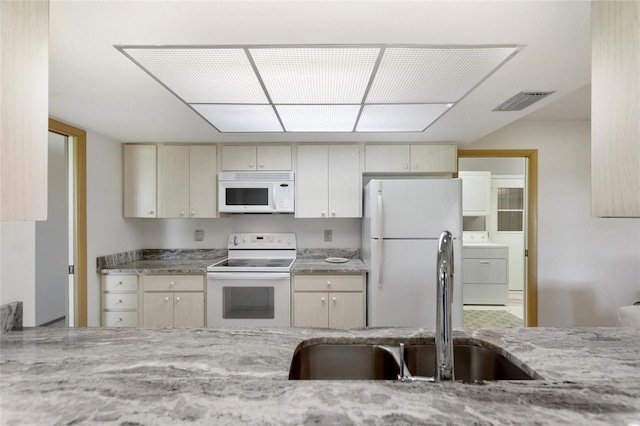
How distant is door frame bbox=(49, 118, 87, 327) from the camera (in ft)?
8.50

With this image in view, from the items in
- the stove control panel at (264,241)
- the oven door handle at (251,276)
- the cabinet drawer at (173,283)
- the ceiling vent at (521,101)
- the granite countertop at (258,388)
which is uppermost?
the ceiling vent at (521,101)

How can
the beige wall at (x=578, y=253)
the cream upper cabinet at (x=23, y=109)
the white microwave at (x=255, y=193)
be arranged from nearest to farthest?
the cream upper cabinet at (x=23, y=109) < the white microwave at (x=255, y=193) < the beige wall at (x=578, y=253)

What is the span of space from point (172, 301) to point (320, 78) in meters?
2.37

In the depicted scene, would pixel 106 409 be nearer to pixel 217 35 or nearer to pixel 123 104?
pixel 217 35

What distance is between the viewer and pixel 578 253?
331cm

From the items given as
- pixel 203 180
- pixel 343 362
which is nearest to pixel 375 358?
pixel 343 362

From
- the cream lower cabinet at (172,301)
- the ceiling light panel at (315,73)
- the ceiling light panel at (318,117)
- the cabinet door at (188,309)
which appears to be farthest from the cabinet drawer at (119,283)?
the ceiling light panel at (315,73)

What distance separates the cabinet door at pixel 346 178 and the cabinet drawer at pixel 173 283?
4.90 ft

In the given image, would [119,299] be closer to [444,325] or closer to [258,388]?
[258,388]

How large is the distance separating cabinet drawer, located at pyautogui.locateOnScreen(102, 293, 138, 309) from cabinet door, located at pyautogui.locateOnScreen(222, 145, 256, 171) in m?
1.48

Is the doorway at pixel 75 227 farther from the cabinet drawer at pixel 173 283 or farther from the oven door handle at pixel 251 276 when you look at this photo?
the oven door handle at pixel 251 276

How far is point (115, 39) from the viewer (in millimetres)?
1307

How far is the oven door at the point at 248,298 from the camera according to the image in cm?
285

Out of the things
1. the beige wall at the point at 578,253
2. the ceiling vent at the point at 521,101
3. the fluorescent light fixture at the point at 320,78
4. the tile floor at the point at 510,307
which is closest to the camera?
the fluorescent light fixture at the point at 320,78
